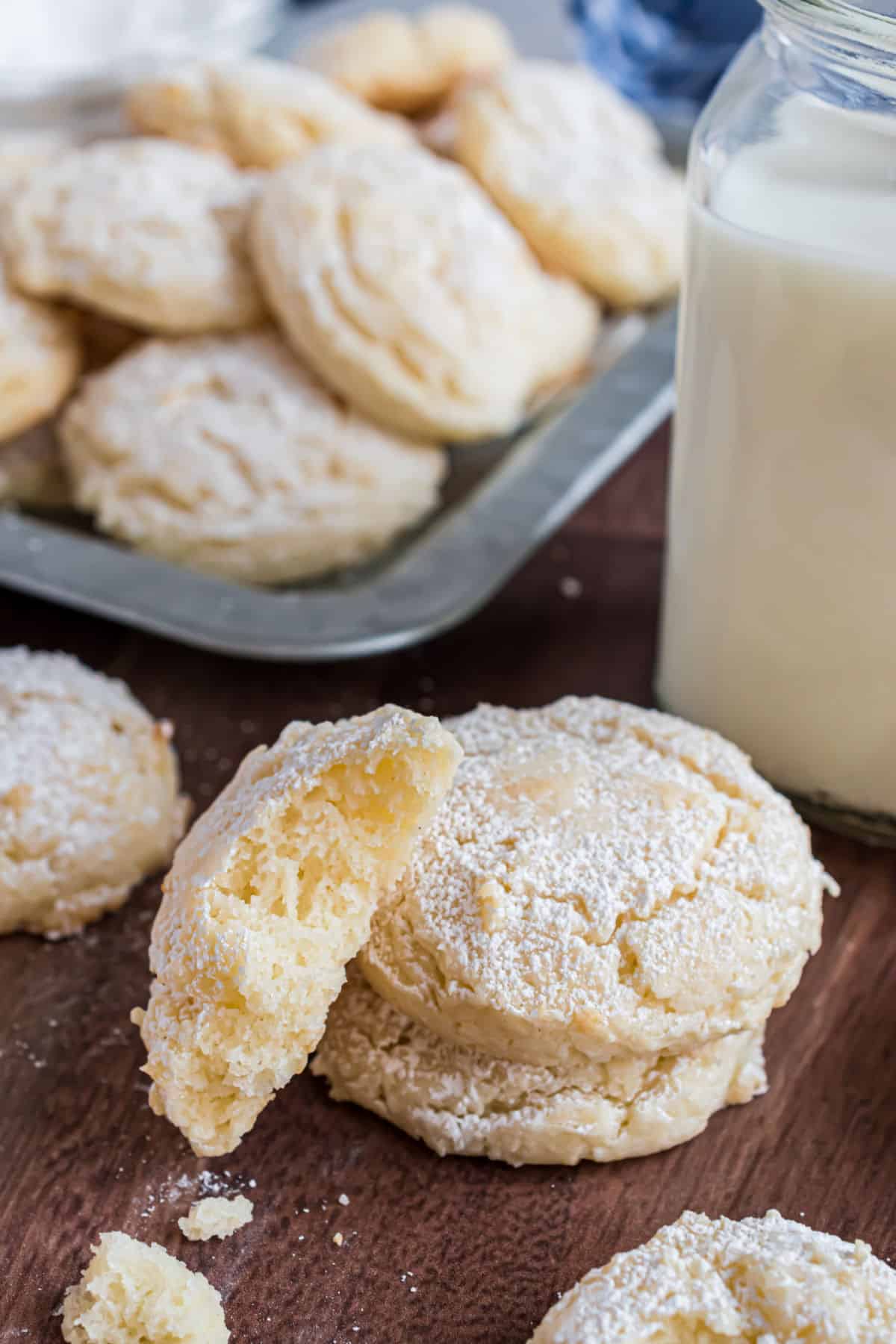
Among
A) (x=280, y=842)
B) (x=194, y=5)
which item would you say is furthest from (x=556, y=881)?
(x=194, y=5)

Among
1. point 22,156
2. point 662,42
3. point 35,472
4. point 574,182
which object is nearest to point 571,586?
point 574,182

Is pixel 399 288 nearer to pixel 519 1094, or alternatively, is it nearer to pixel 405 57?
pixel 405 57

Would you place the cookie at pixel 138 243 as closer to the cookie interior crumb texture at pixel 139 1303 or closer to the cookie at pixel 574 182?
the cookie at pixel 574 182

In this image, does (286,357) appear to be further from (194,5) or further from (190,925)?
(194,5)

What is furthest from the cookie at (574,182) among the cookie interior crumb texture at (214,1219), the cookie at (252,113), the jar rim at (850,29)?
the cookie interior crumb texture at (214,1219)

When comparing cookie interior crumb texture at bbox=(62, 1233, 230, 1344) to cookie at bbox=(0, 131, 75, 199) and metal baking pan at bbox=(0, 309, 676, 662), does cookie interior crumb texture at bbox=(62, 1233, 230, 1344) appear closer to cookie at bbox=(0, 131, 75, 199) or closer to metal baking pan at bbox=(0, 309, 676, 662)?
metal baking pan at bbox=(0, 309, 676, 662)
